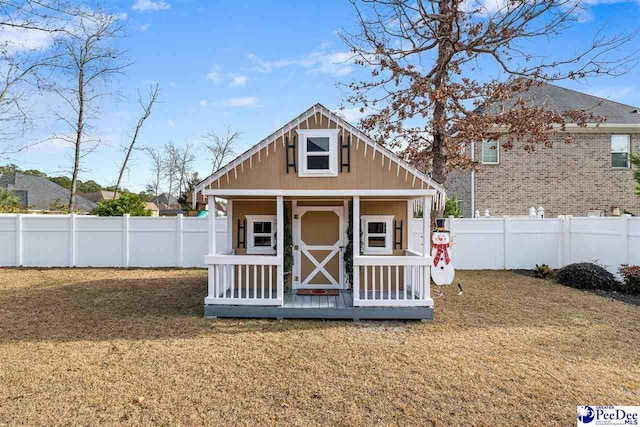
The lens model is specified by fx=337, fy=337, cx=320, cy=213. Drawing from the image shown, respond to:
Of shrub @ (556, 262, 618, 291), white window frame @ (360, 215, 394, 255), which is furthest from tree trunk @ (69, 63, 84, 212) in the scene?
shrub @ (556, 262, 618, 291)

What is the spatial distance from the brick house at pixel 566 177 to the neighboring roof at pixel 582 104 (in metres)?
0.12

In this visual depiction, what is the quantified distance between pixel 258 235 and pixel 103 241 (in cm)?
725

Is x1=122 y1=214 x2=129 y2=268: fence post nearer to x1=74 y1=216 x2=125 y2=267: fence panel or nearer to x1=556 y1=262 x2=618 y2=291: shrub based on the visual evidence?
x1=74 y1=216 x2=125 y2=267: fence panel

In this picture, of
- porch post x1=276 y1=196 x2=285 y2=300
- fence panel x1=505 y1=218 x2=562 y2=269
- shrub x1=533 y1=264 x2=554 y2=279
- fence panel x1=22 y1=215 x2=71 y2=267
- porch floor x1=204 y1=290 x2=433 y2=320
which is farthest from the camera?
fence panel x1=22 y1=215 x2=71 y2=267

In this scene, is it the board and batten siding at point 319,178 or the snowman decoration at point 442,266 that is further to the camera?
the snowman decoration at point 442,266

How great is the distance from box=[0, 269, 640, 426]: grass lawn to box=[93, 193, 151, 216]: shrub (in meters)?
5.69

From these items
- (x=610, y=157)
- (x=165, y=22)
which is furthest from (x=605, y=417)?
(x=610, y=157)

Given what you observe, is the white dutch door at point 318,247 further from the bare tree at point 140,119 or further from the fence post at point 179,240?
the bare tree at point 140,119

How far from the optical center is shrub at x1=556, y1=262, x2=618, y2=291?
9086mm

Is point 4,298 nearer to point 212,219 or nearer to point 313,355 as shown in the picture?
point 212,219

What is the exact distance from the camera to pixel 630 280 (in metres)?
8.58

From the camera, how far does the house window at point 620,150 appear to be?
1566 cm

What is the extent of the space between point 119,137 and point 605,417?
88.4 ft
